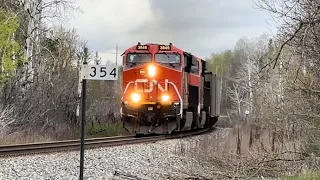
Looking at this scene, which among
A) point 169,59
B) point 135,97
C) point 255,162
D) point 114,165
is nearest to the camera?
point 255,162

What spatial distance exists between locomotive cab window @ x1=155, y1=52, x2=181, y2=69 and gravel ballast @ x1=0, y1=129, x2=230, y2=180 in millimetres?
5503

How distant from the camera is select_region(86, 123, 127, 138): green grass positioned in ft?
85.1

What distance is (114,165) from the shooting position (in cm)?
1332

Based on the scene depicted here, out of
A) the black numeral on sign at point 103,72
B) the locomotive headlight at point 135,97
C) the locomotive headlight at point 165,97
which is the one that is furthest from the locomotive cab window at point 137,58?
the black numeral on sign at point 103,72

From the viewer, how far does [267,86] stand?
25078 millimetres

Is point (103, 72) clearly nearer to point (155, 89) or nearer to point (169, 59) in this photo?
point (155, 89)

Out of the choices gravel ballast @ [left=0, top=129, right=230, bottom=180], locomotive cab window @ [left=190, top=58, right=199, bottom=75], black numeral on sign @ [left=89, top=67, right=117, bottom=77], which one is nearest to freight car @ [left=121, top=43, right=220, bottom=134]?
locomotive cab window @ [left=190, top=58, right=199, bottom=75]

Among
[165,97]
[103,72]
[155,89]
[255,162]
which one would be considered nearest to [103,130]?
[155,89]

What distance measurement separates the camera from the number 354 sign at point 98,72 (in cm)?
918

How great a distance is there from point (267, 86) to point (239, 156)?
11.5 metres

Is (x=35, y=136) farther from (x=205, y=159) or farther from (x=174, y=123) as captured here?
(x=205, y=159)

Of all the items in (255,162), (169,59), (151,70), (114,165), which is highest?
(169,59)

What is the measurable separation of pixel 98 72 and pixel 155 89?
12.5 m

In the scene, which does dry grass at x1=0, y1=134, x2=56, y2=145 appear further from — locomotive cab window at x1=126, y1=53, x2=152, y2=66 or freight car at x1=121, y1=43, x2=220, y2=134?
locomotive cab window at x1=126, y1=53, x2=152, y2=66
